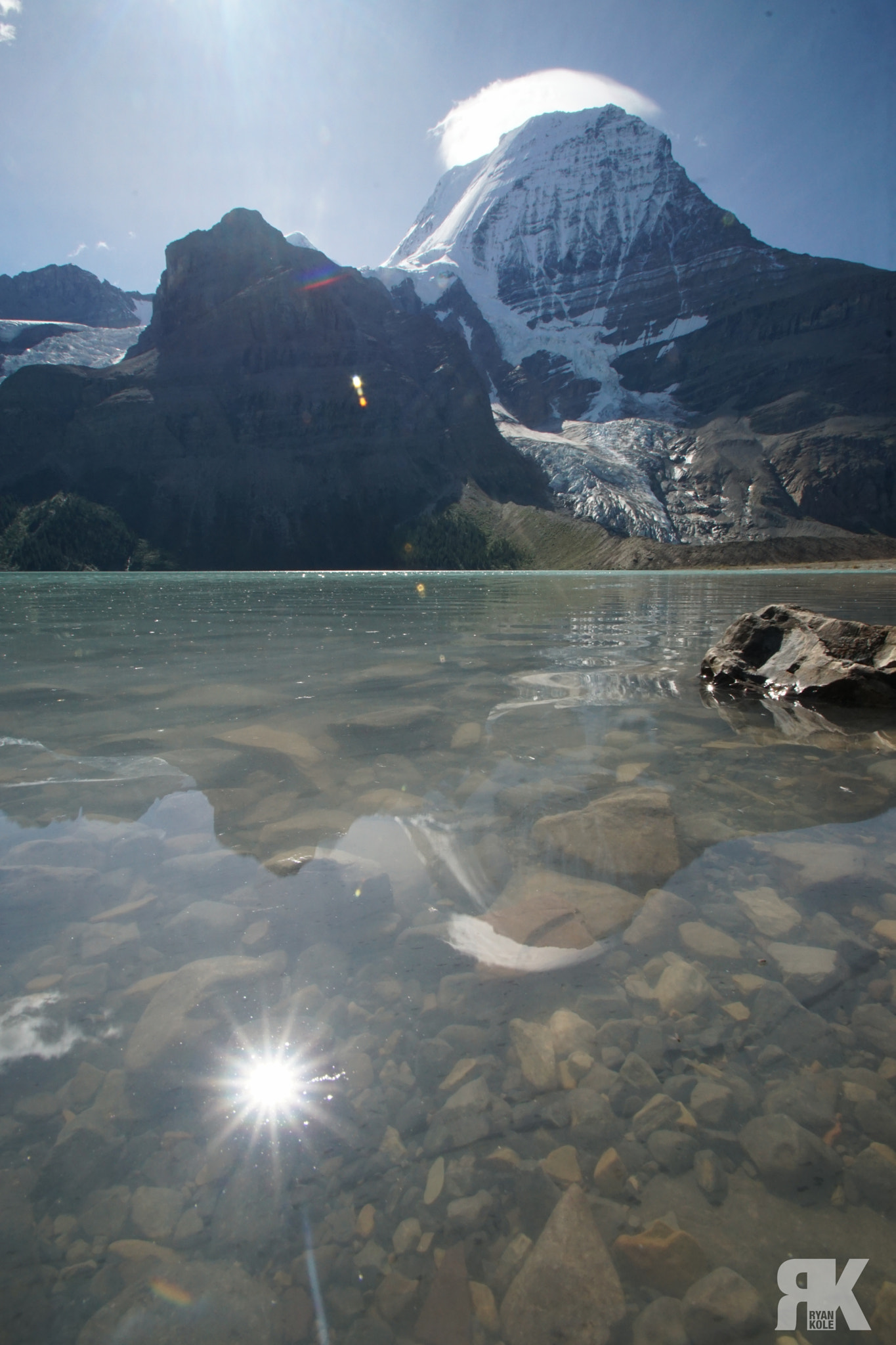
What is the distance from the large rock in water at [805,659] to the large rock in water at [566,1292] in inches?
430

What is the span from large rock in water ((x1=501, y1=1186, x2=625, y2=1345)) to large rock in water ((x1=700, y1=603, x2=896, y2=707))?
10928mm

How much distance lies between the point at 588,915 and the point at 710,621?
1064 inches

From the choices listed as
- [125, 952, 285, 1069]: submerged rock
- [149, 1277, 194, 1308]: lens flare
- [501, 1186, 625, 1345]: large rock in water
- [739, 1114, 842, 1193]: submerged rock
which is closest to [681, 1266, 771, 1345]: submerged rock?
[501, 1186, 625, 1345]: large rock in water

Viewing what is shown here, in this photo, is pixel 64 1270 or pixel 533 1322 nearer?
pixel 533 1322

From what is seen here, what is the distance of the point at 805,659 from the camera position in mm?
12336

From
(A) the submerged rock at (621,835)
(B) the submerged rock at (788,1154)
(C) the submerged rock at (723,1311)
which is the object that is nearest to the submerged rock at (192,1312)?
(C) the submerged rock at (723,1311)

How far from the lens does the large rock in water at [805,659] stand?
36.3 ft

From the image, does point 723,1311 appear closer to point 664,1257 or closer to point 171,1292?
point 664,1257

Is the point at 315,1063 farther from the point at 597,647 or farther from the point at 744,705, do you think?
the point at 597,647

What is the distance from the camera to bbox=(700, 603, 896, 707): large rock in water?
11.1 meters

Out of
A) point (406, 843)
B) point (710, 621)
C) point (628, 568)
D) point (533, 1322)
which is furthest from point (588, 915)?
point (628, 568)

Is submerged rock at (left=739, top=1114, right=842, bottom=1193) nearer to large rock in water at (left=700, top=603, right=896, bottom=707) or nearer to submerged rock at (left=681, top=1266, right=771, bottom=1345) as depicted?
submerged rock at (left=681, top=1266, right=771, bottom=1345)

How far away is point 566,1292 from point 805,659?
12.3m

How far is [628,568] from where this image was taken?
192750 millimetres
